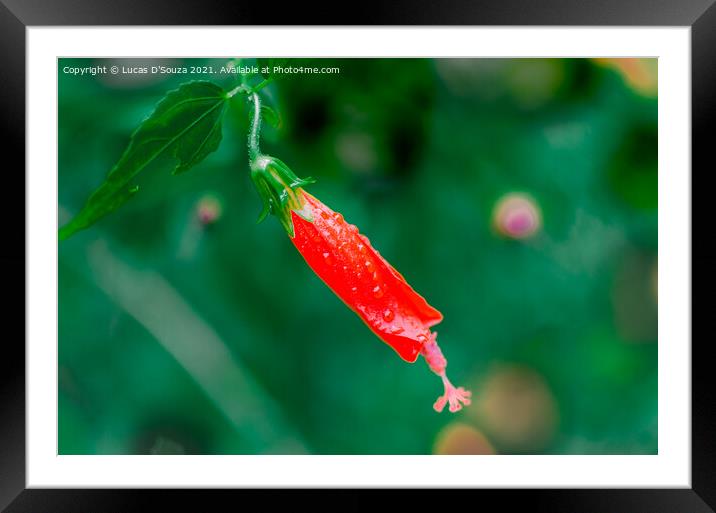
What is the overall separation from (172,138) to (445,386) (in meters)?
1.40

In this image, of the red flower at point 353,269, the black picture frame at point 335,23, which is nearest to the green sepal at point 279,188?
the red flower at point 353,269

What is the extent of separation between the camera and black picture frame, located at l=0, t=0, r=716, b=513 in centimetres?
162

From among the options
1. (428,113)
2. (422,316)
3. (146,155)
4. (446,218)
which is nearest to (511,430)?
(422,316)

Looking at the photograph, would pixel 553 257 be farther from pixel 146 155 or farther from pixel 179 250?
pixel 146 155

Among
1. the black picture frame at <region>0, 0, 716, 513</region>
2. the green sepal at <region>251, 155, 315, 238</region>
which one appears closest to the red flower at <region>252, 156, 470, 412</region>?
the green sepal at <region>251, 155, 315, 238</region>

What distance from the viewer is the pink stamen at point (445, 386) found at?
1786 millimetres

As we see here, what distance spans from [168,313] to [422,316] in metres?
0.99

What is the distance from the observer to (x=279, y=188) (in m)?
1.76

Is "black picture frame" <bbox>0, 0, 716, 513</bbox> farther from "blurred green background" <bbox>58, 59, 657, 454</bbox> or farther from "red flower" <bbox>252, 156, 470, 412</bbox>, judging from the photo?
"red flower" <bbox>252, 156, 470, 412</bbox>

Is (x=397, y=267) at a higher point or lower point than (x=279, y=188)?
lower

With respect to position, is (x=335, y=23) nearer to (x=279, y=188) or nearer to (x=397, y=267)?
(x=279, y=188)

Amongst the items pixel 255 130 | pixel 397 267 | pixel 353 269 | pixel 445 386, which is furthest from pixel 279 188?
pixel 445 386

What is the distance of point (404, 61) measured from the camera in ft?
5.81

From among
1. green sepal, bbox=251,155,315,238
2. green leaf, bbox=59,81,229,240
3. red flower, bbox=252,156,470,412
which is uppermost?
green leaf, bbox=59,81,229,240
